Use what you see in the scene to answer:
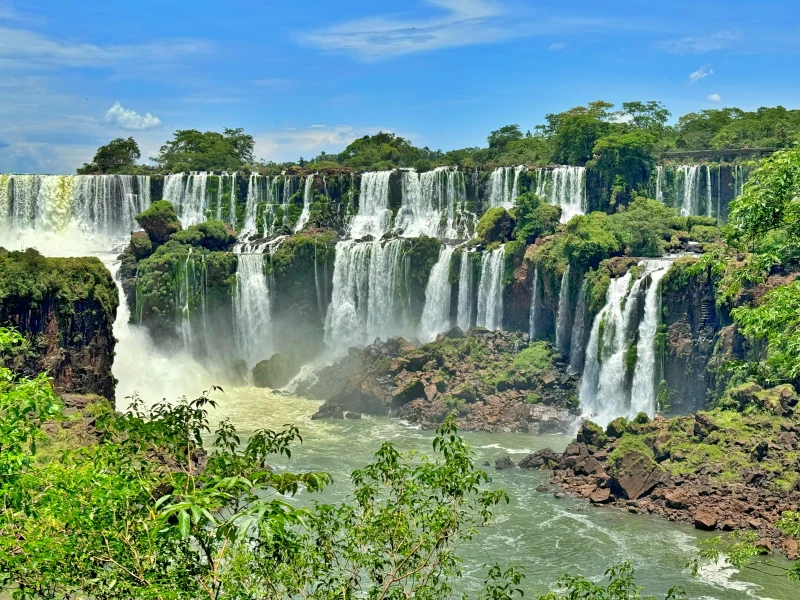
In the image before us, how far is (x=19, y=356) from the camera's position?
3356cm

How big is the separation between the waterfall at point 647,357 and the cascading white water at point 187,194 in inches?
1296

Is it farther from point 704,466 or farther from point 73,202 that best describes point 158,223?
point 704,466

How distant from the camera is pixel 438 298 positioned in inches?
2156

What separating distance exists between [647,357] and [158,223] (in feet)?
103

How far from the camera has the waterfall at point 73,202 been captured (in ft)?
204

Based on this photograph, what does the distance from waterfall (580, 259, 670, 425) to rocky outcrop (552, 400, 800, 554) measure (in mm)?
6041

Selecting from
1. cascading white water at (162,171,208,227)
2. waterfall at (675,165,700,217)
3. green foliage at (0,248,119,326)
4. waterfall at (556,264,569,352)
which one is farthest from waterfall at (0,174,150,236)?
waterfall at (675,165,700,217)

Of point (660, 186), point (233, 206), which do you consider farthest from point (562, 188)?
point (233, 206)

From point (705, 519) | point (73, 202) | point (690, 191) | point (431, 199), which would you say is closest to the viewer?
point (705, 519)

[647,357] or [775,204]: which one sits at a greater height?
[775,204]

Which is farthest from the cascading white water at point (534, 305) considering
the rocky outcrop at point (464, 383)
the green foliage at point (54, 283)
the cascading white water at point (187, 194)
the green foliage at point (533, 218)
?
the cascading white water at point (187, 194)

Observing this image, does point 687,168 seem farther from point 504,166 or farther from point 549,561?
point 549,561

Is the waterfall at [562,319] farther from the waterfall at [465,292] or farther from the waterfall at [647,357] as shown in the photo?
the waterfall at [465,292]

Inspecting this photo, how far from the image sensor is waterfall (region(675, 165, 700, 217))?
59.0m
